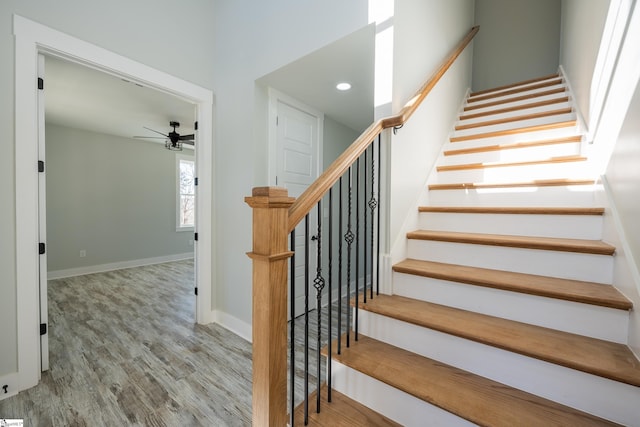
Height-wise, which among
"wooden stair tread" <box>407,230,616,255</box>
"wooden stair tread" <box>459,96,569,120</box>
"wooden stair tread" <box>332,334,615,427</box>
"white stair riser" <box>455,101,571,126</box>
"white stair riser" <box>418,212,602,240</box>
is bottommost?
"wooden stair tread" <box>332,334,615,427</box>

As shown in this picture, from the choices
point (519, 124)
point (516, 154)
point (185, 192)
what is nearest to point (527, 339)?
point (516, 154)

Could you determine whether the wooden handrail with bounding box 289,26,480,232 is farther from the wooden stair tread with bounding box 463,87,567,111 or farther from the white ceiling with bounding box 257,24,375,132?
the wooden stair tread with bounding box 463,87,567,111

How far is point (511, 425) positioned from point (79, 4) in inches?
139

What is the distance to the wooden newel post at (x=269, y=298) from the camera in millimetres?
896

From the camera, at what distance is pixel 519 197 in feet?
5.79

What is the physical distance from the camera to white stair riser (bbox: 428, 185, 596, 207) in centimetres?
159

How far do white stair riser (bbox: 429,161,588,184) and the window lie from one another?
550cm

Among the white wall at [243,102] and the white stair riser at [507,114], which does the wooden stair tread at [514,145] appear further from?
the white wall at [243,102]

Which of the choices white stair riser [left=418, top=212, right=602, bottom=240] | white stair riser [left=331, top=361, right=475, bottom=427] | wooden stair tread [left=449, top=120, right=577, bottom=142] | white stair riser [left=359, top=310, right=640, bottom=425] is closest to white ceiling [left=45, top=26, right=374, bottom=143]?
wooden stair tread [left=449, top=120, right=577, bottom=142]

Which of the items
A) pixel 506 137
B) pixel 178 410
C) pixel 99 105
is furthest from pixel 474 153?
pixel 99 105

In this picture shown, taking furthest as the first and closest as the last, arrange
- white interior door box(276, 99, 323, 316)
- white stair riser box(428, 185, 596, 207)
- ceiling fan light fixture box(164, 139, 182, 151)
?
1. ceiling fan light fixture box(164, 139, 182, 151)
2. white interior door box(276, 99, 323, 316)
3. white stair riser box(428, 185, 596, 207)

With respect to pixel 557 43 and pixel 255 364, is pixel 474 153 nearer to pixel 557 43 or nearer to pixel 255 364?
pixel 255 364

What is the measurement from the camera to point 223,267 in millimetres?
2855

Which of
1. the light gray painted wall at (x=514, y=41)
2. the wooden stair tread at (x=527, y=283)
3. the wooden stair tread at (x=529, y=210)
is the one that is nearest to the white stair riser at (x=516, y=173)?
the wooden stair tread at (x=529, y=210)
